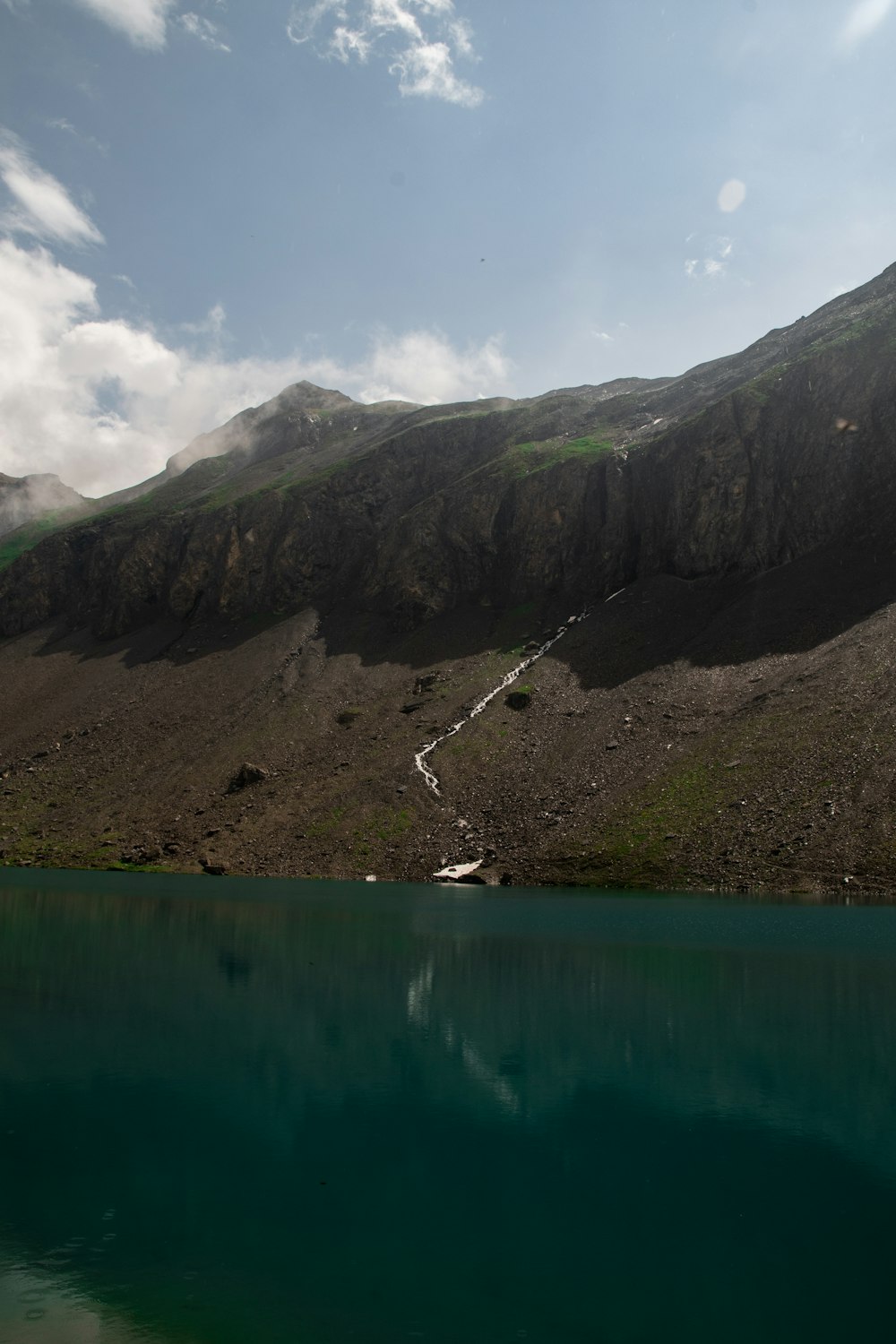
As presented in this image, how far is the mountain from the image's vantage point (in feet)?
212

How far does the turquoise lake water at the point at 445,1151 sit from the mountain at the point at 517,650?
3253 cm

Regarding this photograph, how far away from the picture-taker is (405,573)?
120000mm

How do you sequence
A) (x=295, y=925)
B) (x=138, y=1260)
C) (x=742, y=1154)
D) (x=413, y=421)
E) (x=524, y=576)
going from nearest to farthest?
(x=138, y=1260) < (x=742, y=1154) < (x=295, y=925) < (x=524, y=576) < (x=413, y=421)

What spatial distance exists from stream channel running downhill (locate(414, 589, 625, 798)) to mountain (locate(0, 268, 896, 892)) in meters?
0.83

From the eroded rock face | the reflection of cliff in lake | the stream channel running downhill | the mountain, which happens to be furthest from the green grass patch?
the reflection of cliff in lake

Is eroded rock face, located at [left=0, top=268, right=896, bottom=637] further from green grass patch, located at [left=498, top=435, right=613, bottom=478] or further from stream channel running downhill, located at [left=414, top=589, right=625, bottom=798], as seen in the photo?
stream channel running downhill, located at [left=414, top=589, right=625, bottom=798]

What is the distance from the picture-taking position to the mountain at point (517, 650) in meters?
64.5

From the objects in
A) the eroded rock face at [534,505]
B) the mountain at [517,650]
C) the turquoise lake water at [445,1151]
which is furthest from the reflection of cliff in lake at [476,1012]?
the eroded rock face at [534,505]

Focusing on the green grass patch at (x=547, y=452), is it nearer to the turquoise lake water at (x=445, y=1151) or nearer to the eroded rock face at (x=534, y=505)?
the eroded rock face at (x=534, y=505)

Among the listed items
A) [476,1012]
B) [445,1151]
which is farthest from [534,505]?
[445,1151]

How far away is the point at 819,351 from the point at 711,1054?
10395 cm


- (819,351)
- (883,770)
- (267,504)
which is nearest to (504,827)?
(883,770)

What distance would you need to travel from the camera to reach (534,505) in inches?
4729

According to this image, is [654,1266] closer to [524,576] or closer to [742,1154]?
[742,1154]
